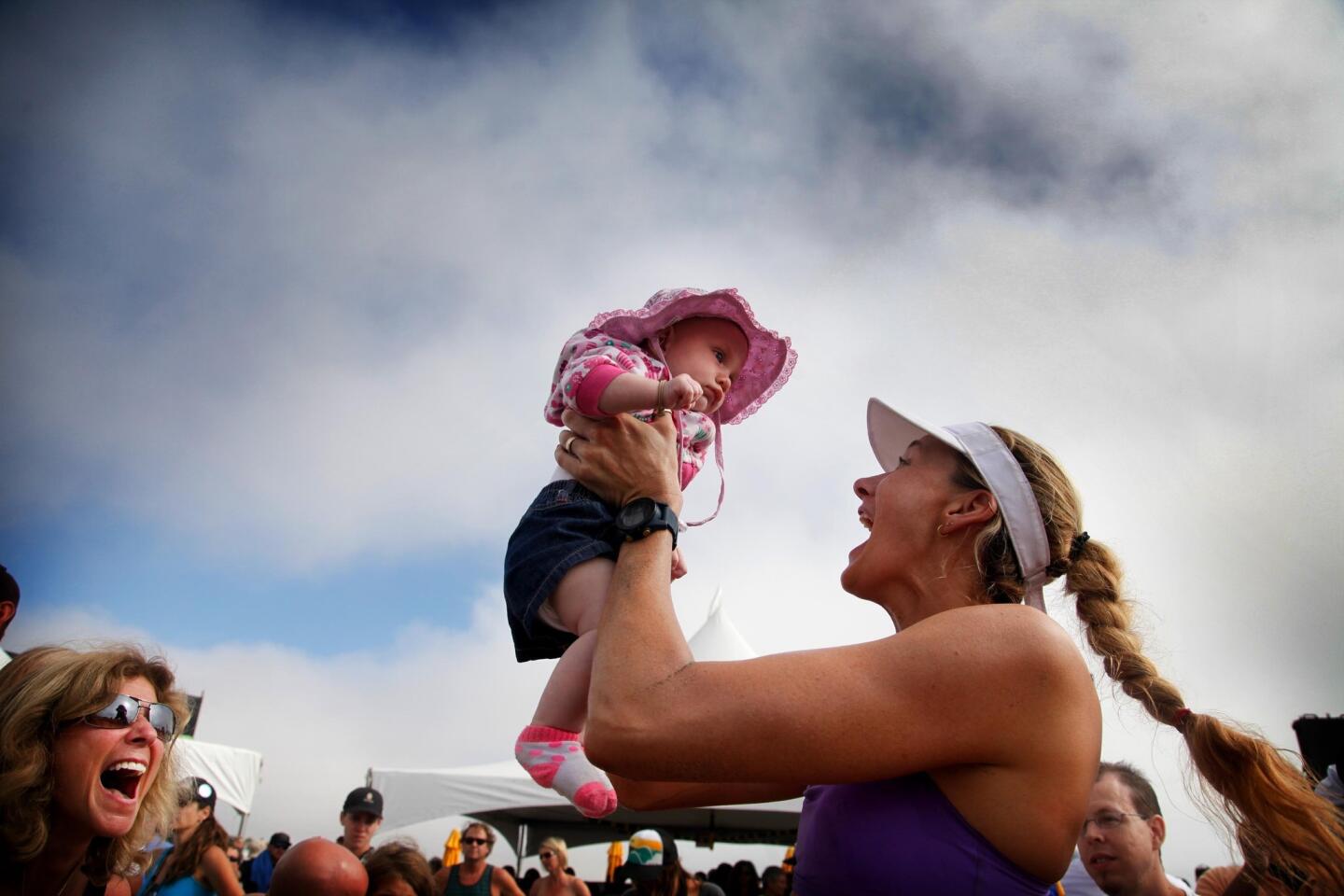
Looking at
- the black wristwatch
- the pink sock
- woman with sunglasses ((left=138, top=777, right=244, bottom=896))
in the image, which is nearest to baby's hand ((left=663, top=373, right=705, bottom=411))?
the black wristwatch

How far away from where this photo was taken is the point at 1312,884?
1.85 meters

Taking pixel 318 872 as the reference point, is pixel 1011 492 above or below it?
above

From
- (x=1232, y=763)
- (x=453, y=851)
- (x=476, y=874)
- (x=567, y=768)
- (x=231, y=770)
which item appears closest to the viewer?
(x=1232, y=763)

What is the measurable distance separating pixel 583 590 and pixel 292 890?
5.41ft

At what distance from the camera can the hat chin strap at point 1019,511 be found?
1828mm

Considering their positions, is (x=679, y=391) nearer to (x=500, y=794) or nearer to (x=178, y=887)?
(x=178, y=887)

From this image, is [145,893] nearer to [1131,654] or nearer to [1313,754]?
[1131,654]

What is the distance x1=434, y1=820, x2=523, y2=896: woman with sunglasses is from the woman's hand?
5.77 m

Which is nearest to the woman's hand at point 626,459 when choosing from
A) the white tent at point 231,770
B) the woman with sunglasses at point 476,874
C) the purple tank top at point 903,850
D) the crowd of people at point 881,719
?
the crowd of people at point 881,719

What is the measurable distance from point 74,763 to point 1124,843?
3.84 m

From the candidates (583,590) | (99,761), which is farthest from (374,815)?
(583,590)

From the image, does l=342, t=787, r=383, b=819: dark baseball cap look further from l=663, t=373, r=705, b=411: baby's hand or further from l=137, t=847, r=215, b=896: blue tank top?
l=663, t=373, r=705, b=411: baby's hand

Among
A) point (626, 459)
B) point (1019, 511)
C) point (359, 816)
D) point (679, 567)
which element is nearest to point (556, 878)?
point (359, 816)

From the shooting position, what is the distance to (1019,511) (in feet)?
6.06
